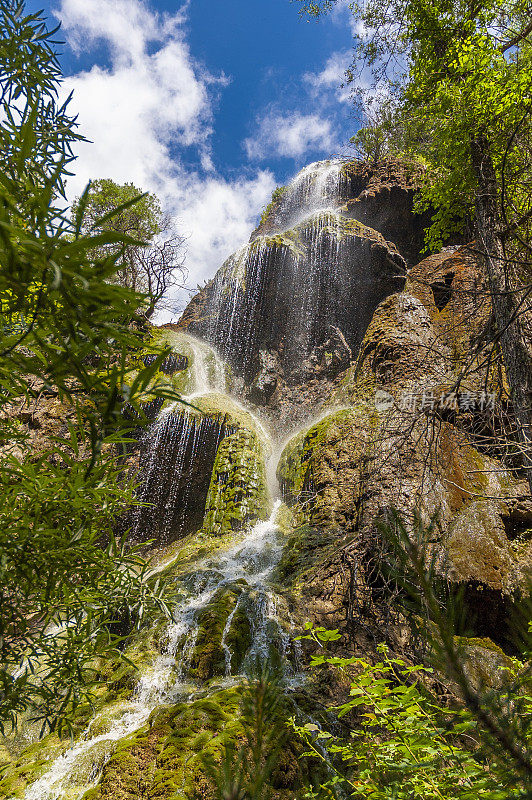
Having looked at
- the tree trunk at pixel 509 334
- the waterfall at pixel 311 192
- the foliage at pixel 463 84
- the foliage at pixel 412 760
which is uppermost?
the waterfall at pixel 311 192

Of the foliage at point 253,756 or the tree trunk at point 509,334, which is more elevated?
the tree trunk at point 509,334

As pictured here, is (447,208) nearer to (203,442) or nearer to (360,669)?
(360,669)

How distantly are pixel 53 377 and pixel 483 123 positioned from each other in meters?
5.68

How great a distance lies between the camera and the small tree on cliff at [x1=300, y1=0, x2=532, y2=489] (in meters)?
3.80

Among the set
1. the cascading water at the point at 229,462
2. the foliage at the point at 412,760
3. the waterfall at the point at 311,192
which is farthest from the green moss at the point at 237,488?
the waterfall at the point at 311,192

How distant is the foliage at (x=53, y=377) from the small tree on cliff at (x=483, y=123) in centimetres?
342

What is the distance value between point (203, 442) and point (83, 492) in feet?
28.1

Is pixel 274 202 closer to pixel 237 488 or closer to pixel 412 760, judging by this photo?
pixel 237 488

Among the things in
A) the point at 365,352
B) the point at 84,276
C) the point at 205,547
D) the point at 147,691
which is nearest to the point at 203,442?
the point at 205,547

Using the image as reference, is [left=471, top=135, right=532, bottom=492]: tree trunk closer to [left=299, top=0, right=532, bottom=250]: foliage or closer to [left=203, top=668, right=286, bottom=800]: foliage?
[left=299, top=0, right=532, bottom=250]: foliage

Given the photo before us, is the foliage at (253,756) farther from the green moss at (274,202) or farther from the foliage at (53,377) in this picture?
the green moss at (274,202)

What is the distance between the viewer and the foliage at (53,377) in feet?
2.99

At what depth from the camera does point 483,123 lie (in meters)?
4.55

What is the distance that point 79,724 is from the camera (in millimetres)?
3705
